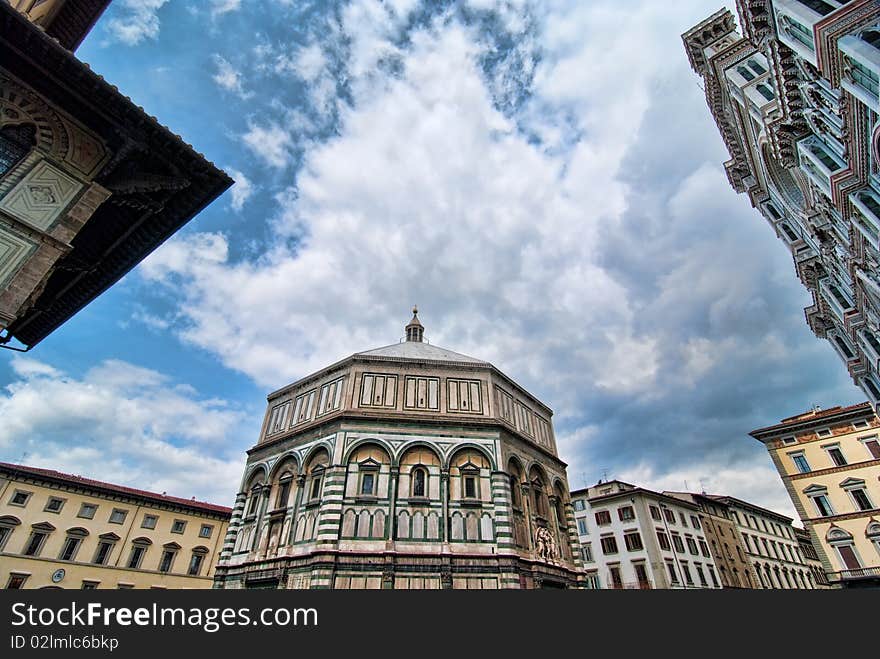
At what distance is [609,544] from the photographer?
3888 centimetres

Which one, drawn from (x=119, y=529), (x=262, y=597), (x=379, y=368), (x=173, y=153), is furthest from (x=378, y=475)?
(x=119, y=529)

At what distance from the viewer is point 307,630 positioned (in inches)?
156

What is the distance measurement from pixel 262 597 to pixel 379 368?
20.1 metres

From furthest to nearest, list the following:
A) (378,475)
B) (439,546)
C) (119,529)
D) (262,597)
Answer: (119,529)
(378,475)
(439,546)
(262,597)

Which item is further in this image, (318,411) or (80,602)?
(318,411)

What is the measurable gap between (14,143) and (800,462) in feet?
154

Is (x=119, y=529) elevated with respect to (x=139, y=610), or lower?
elevated

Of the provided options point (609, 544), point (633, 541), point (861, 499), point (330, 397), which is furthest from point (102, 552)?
point (861, 499)

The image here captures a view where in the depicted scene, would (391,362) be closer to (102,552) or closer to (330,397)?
(330,397)

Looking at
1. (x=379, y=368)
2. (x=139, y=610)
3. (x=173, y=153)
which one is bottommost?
(x=139, y=610)

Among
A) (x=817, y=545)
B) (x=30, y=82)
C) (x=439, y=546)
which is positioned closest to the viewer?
(x=30, y=82)

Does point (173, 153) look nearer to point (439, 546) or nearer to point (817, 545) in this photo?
point (439, 546)

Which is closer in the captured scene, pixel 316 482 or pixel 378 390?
pixel 316 482

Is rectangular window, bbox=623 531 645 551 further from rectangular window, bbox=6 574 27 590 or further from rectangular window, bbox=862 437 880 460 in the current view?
rectangular window, bbox=6 574 27 590
